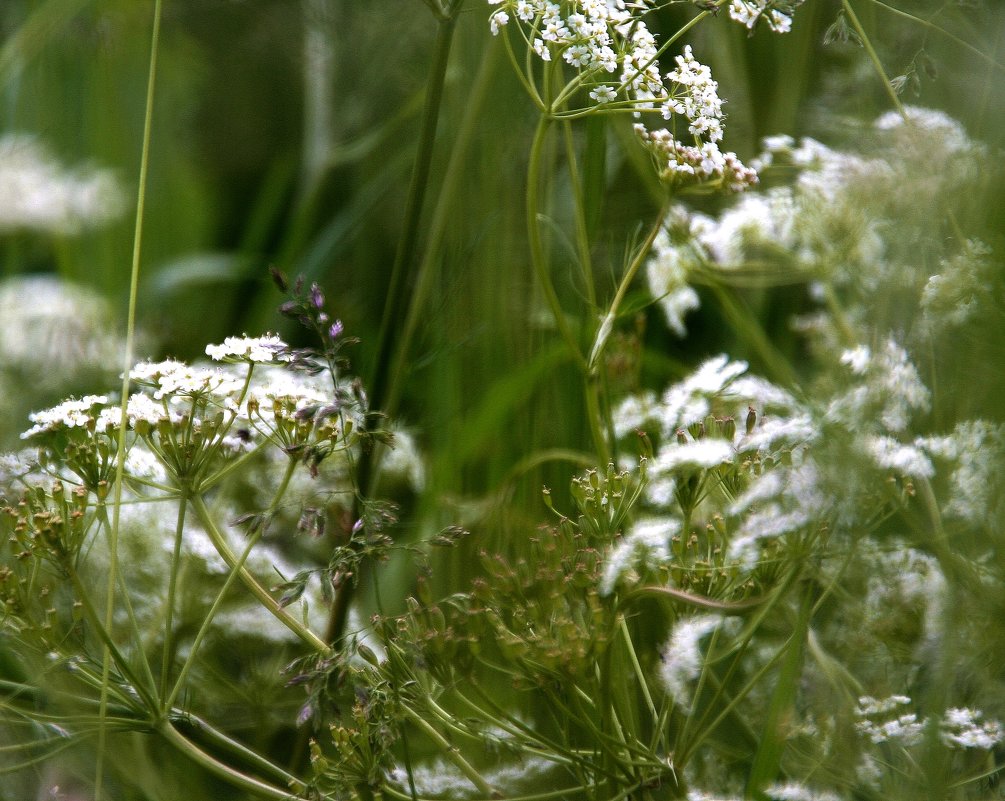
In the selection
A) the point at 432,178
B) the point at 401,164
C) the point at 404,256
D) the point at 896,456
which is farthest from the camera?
the point at 401,164

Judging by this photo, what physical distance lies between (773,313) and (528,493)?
45 cm

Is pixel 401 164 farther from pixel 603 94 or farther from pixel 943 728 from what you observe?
pixel 943 728

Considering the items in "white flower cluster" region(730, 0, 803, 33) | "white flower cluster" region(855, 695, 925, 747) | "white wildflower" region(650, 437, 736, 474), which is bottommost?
"white flower cluster" region(855, 695, 925, 747)

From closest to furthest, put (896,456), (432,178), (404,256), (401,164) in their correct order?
(896,456)
(404,256)
(432,178)
(401,164)

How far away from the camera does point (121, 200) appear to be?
99 cm

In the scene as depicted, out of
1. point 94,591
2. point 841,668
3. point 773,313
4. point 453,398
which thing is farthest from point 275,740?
point 773,313

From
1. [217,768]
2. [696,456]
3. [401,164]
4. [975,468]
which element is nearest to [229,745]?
[217,768]

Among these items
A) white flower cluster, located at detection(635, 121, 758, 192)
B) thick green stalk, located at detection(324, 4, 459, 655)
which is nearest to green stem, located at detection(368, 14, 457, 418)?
thick green stalk, located at detection(324, 4, 459, 655)

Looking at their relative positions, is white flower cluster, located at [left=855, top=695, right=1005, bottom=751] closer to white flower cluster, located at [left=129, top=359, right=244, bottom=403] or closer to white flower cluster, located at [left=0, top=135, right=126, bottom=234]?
white flower cluster, located at [left=129, top=359, right=244, bottom=403]

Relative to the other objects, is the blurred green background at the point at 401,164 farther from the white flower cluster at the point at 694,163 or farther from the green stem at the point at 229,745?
the green stem at the point at 229,745

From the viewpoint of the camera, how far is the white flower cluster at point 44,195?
968mm

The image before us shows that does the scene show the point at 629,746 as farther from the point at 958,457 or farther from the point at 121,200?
the point at 121,200

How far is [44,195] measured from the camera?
988 millimetres

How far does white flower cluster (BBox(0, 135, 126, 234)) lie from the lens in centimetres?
97
